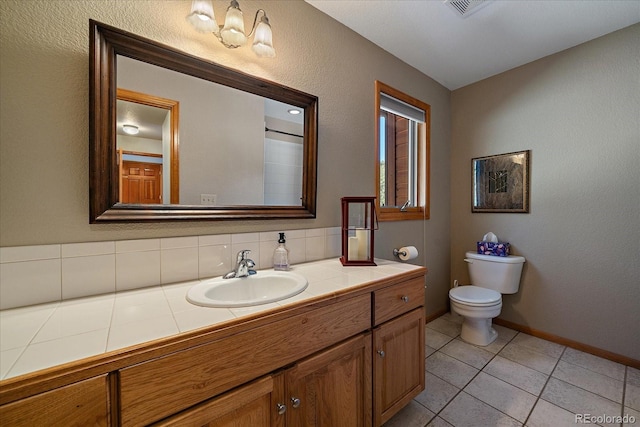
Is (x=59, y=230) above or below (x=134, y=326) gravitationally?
above

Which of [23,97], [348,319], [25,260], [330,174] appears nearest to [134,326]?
[25,260]

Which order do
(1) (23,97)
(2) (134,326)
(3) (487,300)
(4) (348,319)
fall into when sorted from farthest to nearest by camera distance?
(3) (487,300) < (4) (348,319) < (1) (23,97) < (2) (134,326)

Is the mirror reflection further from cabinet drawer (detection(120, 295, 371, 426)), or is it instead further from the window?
the window

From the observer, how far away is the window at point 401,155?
2.05 metres

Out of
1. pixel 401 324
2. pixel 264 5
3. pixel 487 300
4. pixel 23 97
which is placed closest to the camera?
pixel 23 97

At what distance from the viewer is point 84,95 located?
3.13 feet

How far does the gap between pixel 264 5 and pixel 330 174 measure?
39.2 inches

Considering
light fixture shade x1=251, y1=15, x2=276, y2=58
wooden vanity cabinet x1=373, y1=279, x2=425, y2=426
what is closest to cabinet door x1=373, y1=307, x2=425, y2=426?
wooden vanity cabinet x1=373, y1=279, x2=425, y2=426

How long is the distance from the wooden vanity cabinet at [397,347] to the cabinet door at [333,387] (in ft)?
0.22

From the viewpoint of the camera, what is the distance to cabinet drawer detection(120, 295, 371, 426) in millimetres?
617

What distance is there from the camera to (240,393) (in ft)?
2.52

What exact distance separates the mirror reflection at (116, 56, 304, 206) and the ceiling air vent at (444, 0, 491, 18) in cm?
111

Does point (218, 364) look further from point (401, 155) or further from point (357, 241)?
point (401, 155)

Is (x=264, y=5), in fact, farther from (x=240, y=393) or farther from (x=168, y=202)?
(x=240, y=393)
